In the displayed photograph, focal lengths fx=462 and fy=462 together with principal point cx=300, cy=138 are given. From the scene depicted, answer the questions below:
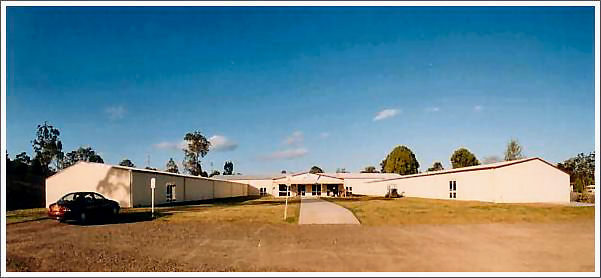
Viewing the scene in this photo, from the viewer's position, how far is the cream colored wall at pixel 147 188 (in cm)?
2260

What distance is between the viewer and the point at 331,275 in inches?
277

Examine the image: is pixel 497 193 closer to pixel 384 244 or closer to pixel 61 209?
pixel 384 244

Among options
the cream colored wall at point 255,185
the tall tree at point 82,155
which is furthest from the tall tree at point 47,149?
the cream colored wall at point 255,185

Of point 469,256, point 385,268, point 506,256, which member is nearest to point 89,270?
point 385,268

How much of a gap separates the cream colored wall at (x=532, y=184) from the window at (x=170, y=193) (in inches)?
713

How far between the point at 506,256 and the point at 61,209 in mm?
12741

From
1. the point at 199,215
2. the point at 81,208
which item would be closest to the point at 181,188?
the point at 199,215

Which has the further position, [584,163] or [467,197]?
[467,197]

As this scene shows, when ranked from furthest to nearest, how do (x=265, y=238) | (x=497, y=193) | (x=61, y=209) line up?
(x=497, y=193), (x=61, y=209), (x=265, y=238)

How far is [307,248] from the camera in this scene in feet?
30.4

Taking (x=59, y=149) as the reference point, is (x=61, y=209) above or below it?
below

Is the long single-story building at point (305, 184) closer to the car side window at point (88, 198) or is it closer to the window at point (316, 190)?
the window at point (316, 190)

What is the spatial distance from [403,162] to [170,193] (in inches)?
1852

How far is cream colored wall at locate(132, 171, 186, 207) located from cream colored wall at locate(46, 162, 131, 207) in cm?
50
